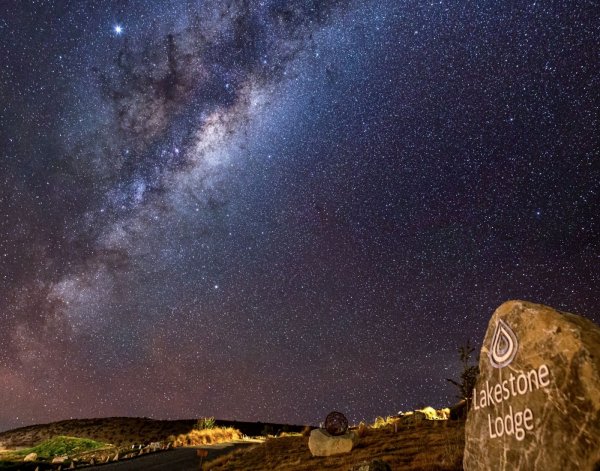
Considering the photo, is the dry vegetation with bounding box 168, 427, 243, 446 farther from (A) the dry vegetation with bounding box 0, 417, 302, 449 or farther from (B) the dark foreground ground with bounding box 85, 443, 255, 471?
(A) the dry vegetation with bounding box 0, 417, 302, 449

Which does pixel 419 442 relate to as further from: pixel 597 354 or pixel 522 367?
pixel 597 354

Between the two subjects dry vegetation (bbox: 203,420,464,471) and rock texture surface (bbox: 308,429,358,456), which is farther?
rock texture surface (bbox: 308,429,358,456)

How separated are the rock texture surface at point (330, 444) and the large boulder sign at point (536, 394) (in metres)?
9.52

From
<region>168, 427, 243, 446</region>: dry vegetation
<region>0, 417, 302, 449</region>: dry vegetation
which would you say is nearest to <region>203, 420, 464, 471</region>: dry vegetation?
<region>168, 427, 243, 446</region>: dry vegetation

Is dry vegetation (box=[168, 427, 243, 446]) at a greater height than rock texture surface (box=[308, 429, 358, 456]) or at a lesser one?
greater

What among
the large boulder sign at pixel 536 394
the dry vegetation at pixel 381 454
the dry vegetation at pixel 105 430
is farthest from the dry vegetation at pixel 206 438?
the large boulder sign at pixel 536 394

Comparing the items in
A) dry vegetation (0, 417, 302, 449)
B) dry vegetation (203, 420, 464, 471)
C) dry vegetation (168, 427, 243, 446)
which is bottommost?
dry vegetation (203, 420, 464, 471)

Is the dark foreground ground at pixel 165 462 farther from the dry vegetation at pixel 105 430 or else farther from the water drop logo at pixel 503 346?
the dry vegetation at pixel 105 430

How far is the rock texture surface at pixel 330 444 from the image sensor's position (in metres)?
16.1

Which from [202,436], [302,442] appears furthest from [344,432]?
[202,436]

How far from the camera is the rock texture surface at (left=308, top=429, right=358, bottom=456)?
1612 centimetres

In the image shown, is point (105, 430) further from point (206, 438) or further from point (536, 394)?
point (536, 394)

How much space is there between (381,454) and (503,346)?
8176 mm

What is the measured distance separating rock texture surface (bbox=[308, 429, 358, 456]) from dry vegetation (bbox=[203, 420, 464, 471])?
30 cm
